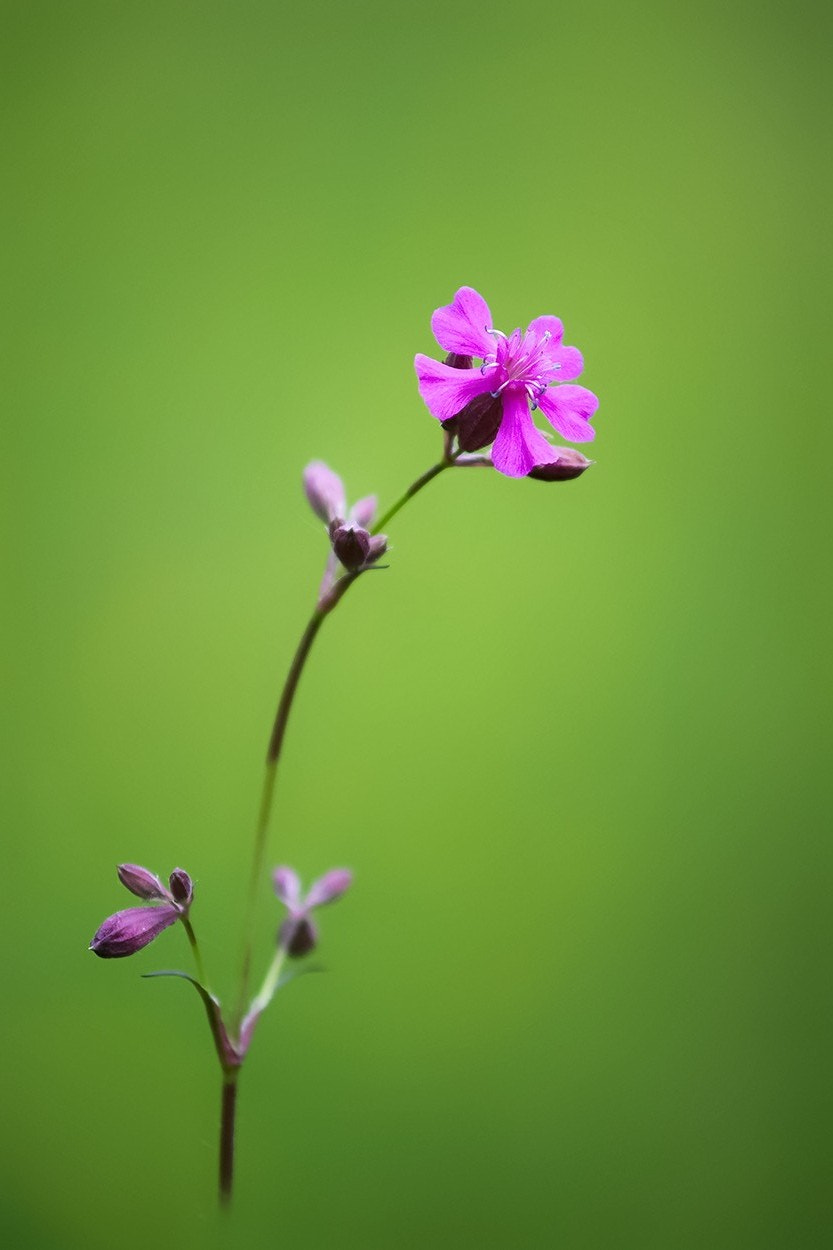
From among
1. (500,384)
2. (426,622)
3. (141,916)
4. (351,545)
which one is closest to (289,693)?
(351,545)

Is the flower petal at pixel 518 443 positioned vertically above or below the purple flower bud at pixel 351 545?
above

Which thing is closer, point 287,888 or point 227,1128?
point 227,1128

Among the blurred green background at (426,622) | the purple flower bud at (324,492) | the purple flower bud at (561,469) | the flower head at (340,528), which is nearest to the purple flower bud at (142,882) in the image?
the flower head at (340,528)

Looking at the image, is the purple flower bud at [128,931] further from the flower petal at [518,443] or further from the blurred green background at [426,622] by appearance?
the blurred green background at [426,622]

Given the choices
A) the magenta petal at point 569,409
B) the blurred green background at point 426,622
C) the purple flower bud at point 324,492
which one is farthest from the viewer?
the blurred green background at point 426,622

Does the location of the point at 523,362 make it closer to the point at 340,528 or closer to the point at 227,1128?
the point at 340,528

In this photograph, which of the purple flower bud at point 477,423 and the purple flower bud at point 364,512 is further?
the purple flower bud at point 364,512

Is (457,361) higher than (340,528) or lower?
higher
